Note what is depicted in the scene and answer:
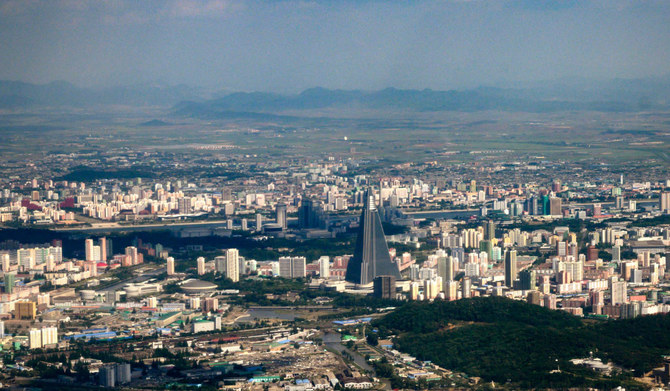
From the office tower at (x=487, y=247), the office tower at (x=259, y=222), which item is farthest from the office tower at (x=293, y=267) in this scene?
the office tower at (x=259, y=222)

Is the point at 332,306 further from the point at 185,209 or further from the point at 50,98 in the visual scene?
the point at 50,98

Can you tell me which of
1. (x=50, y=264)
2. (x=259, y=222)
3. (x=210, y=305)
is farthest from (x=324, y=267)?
(x=259, y=222)

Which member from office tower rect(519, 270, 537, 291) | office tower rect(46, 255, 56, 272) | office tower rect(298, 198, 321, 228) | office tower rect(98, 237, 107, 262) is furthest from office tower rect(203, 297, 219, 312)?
office tower rect(298, 198, 321, 228)

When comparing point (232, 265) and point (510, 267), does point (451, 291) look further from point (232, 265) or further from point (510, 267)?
point (232, 265)

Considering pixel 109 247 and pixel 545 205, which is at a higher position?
pixel 545 205

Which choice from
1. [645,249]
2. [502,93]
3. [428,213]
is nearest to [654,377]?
[645,249]

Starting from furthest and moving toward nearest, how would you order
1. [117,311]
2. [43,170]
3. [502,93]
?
[502,93] → [43,170] → [117,311]
